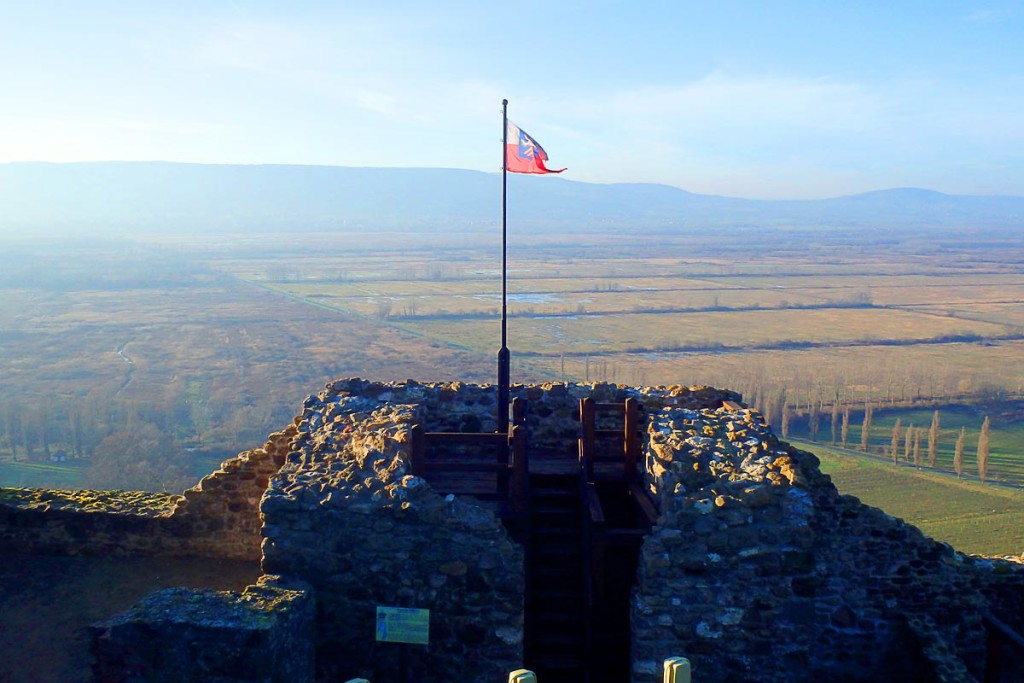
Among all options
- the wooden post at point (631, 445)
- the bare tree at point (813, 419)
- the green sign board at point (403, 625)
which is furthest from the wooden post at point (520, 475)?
the bare tree at point (813, 419)

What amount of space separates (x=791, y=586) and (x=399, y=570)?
3.81 metres

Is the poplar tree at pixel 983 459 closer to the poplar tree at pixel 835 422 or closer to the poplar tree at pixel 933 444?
the poplar tree at pixel 933 444

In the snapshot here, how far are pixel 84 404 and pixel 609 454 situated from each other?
155 ft

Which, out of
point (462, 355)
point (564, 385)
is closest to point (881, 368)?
point (462, 355)

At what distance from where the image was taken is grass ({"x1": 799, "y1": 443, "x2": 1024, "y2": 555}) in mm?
27578

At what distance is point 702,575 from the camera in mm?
8289

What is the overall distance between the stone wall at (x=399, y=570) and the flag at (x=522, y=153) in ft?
16.7

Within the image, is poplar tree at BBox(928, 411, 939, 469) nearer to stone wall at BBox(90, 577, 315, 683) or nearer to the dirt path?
the dirt path

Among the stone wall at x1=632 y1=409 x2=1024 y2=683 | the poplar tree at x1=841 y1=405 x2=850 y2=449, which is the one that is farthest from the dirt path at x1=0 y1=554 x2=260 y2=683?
the poplar tree at x1=841 y1=405 x2=850 y2=449

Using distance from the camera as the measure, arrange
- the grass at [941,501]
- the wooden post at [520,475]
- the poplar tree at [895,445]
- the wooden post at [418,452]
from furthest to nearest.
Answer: the poplar tree at [895,445], the grass at [941,501], the wooden post at [418,452], the wooden post at [520,475]

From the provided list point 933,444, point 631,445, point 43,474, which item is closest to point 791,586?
point 631,445

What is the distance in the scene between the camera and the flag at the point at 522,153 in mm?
11977

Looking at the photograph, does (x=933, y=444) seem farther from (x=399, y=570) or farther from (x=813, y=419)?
(x=399, y=570)

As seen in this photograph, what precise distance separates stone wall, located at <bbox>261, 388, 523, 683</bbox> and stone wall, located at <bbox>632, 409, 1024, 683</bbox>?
4.70ft
